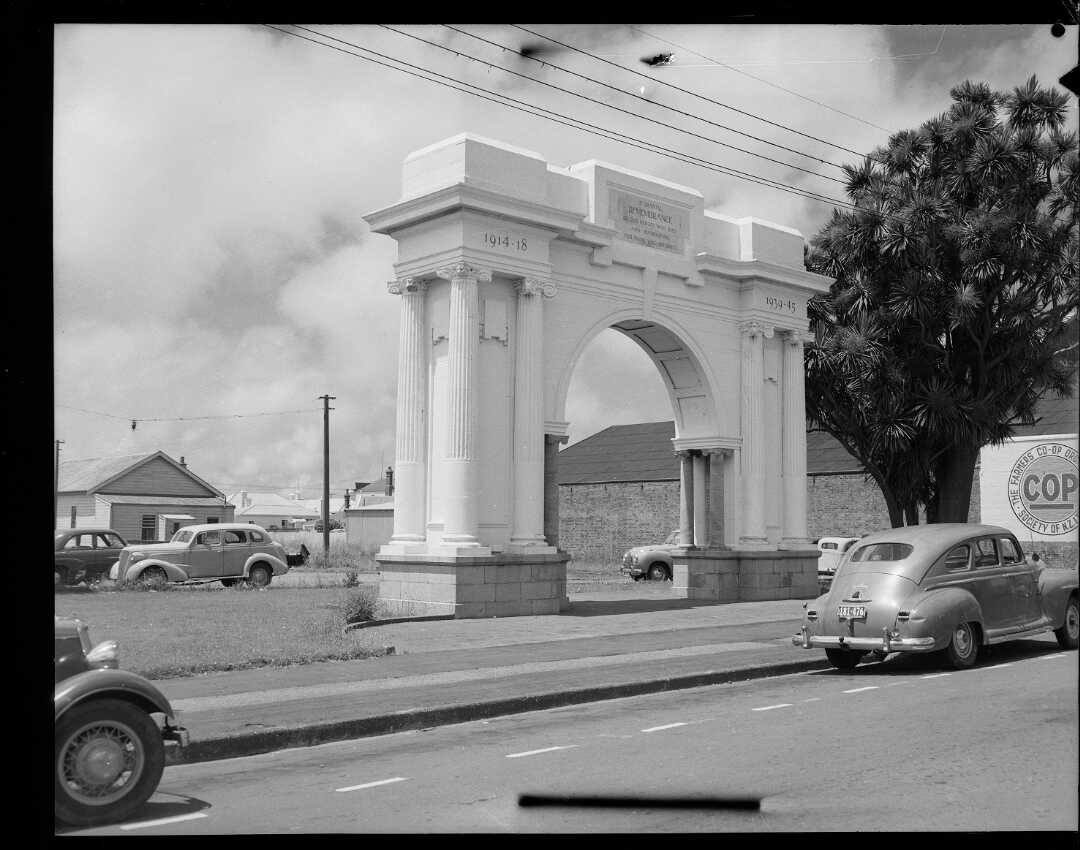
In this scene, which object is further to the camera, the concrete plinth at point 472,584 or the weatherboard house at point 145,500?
the concrete plinth at point 472,584

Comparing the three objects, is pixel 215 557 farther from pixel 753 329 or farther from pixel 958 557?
pixel 958 557

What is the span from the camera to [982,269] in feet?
45.3

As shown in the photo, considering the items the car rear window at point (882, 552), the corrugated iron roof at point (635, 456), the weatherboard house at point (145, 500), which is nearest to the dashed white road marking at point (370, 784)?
the weatherboard house at point (145, 500)

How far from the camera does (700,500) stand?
23281 mm

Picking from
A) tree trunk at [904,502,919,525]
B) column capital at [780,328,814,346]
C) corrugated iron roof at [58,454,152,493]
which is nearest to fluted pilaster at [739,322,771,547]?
column capital at [780,328,814,346]

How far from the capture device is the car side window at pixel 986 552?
12252 mm

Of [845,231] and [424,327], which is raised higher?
[845,231]

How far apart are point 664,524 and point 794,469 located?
20.4 meters

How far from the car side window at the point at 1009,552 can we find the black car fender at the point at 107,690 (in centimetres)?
979

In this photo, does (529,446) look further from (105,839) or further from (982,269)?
(105,839)

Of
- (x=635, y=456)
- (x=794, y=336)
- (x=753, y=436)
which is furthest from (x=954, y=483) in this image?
(x=635, y=456)

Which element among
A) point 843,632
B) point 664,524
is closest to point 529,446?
point 843,632

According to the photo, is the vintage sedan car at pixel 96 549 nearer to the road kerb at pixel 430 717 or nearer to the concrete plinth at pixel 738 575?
the road kerb at pixel 430 717
